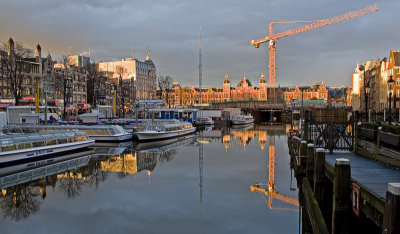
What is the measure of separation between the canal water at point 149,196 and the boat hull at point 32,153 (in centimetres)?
90

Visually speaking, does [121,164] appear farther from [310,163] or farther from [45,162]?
[310,163]

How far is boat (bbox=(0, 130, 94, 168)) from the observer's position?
24516 millimetres

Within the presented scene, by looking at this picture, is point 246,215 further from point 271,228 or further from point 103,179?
point 103,179

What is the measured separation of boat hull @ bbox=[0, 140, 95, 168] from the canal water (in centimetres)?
90

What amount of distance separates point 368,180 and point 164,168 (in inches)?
659

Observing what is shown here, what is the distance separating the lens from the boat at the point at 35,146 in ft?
80.4

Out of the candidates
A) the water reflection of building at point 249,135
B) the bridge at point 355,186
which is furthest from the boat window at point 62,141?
the bridge at point 355,186

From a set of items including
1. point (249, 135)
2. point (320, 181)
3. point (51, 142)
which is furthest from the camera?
point (249, 135)

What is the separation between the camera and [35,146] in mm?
27266

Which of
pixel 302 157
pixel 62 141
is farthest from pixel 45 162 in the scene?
pixel 302 157

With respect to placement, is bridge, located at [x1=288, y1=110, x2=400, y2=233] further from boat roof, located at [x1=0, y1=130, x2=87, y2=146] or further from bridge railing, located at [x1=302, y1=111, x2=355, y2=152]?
boat roof, located at [x1=0, y1=130, x2=87, y2=146]

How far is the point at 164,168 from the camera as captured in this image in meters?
26.2

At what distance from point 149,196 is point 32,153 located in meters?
13.1

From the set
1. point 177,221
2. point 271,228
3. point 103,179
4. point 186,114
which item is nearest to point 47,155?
point 103,179
